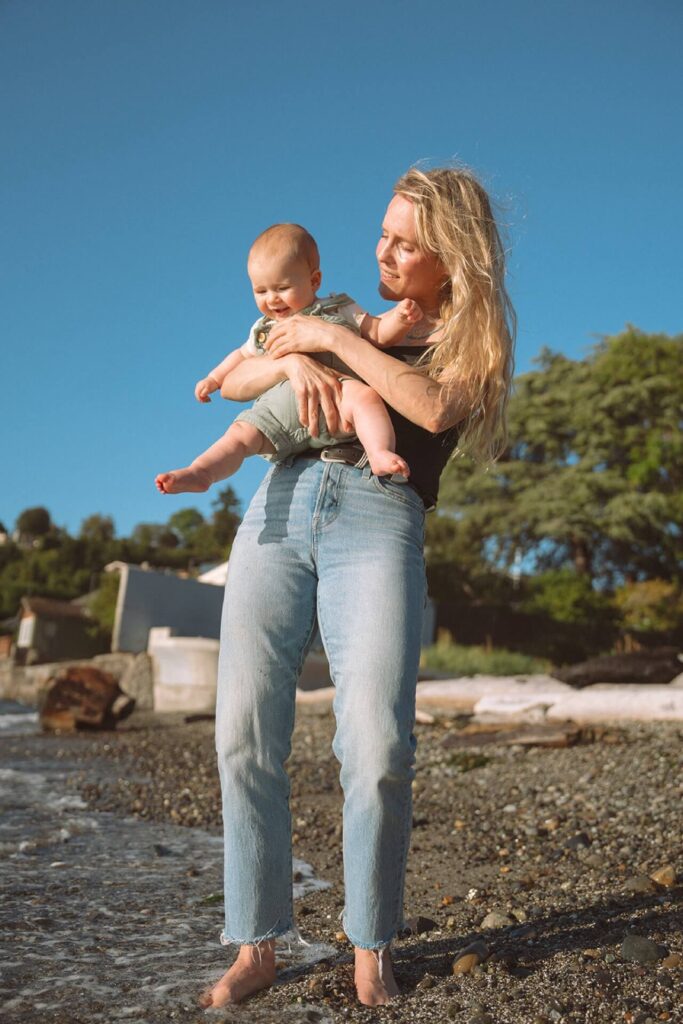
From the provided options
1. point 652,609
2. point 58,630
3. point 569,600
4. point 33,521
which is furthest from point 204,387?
point 33,521

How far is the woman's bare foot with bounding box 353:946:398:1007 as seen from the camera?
2266 mm

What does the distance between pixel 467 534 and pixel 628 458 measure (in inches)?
222

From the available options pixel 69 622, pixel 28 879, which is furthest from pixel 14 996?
pixel 69 622

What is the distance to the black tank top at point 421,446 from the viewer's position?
8.22 ft

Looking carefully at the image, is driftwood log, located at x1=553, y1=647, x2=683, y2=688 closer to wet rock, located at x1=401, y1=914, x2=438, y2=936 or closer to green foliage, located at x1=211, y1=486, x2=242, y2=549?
wet rock, located at x1=401, y1=914, x2=438, y2=936

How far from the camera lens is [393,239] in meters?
2.65

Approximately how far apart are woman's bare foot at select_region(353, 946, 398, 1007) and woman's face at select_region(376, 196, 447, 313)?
1.84m

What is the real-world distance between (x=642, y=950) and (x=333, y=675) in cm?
124

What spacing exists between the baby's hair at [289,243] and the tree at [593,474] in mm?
23771

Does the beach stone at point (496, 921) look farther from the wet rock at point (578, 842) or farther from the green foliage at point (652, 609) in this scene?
the green foliage at point (652, 609)

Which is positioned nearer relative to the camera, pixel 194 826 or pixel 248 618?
pixel 248 618

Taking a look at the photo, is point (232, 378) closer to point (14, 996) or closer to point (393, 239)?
point (393, 239)

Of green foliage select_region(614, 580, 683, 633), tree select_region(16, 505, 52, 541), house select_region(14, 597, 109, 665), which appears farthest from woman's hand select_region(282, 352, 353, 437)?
tree select_region(16, 505, 52, 541)

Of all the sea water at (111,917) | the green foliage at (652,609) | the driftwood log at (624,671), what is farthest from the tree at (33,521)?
the sea water at (111,917)
